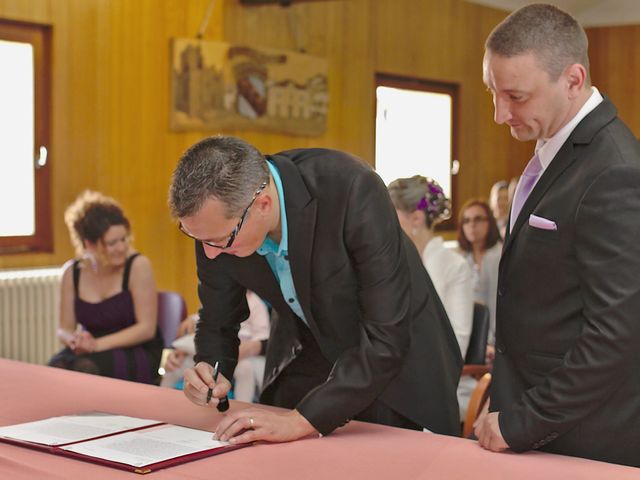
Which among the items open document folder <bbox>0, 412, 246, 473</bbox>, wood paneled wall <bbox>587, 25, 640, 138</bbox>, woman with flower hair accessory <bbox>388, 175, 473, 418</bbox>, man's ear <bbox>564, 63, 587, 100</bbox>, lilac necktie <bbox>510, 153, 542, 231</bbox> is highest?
wood paneled wall <bbox>587, 25, 640, 138</bbox>

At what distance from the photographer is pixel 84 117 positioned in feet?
22.3

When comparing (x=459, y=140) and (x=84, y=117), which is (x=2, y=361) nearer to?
(x=84, y=117)

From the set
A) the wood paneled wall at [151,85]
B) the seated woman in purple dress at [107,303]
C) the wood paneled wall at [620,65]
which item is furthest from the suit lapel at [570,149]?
the wood paneled wall at [620,65]

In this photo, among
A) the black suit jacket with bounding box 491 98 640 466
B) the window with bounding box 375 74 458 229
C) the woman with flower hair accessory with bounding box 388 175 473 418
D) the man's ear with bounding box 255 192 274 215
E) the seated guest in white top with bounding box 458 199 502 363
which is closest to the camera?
the black suit jacket with bounding box 491 98 640 466

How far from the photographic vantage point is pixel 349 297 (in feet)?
7.74

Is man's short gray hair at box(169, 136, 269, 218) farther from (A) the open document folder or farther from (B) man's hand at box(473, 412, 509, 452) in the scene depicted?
(B) man's hand at box(473, 412, 509, 452)

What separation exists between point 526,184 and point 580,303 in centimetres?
34

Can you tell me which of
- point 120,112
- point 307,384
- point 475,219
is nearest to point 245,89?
point 120,112

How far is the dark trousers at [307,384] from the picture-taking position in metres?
2.52

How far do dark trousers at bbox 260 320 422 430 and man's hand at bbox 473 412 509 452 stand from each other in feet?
1.31

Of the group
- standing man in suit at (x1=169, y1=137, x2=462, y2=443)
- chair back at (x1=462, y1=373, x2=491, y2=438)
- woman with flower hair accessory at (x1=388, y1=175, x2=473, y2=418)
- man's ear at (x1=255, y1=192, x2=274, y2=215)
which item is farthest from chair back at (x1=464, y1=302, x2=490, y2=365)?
man's ear at (x1=255, y1=192, x2=274, y2=215)

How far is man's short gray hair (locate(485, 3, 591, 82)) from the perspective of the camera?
2.04m

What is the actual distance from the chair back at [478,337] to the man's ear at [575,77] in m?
2.32

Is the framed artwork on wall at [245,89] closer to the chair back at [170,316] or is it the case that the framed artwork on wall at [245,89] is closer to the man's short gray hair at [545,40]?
the chair back at [170,316]
